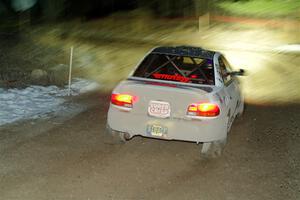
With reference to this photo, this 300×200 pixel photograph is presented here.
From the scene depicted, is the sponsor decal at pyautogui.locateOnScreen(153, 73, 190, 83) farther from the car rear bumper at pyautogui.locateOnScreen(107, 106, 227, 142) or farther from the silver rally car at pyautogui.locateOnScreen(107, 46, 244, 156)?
the car rear bumper at pyautogui.locateOnScreen(107, 106, 227, 142)

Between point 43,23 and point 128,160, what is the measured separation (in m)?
21.3

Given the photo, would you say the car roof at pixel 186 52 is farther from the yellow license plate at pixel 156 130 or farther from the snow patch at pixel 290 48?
the snow patch at pixel 290 48

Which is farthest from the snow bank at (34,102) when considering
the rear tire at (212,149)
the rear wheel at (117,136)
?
the rear tire at (212,149)

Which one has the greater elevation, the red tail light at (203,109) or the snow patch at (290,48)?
the red tail light at (203,109)

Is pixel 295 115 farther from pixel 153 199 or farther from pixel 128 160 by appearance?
pixel 153 199

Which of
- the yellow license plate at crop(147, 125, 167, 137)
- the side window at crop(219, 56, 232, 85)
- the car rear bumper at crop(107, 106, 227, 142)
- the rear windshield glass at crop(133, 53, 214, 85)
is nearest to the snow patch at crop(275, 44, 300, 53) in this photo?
the side window at crop(219, 56, 232, 85)

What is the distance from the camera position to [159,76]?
8.48 meters

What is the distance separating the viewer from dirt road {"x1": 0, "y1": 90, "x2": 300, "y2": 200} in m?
6.49

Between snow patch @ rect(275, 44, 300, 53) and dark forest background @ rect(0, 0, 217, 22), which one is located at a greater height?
dark forest background @ rect(0, 0, 217, 22)

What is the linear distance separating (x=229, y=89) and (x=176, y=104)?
4.83 ft

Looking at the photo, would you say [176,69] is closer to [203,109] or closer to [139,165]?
[203,109]

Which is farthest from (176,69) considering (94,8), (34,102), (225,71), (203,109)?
(94,8)

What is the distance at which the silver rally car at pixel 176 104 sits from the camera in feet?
25.0

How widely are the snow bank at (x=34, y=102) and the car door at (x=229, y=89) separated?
145 inches
